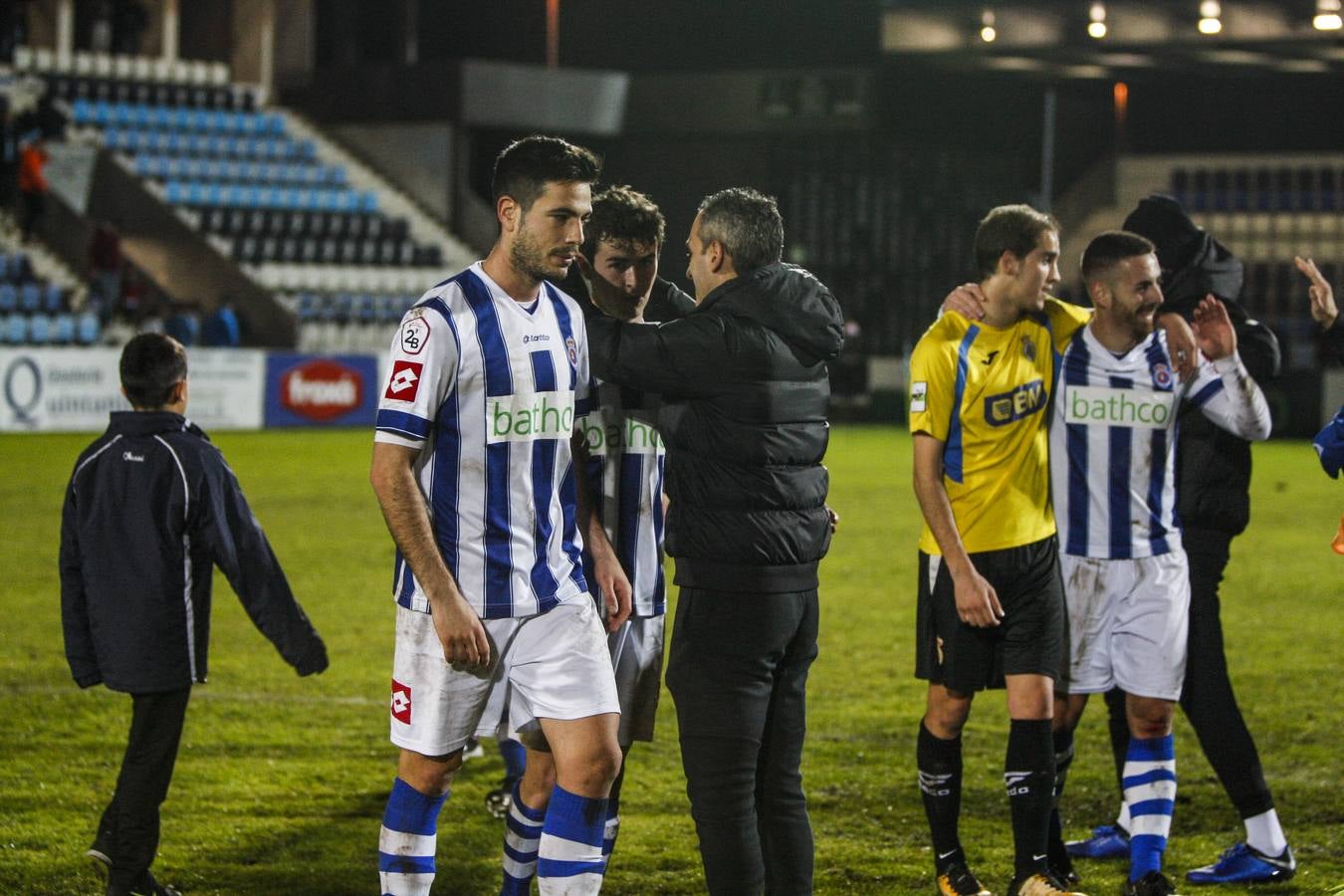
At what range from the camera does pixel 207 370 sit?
76.6 ft

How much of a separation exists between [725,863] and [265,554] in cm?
163

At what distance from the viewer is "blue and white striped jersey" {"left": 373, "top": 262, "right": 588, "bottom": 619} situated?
12.5ft

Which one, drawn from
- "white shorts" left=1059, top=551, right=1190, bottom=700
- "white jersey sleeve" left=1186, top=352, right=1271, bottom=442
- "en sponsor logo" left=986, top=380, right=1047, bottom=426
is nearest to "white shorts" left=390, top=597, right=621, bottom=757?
"en sponsor logo" left=986, top=380, right=1047, bottom=426

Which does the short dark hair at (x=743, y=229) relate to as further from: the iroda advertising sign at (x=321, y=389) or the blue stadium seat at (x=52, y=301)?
the blue stadium seat at (x=52, y=301)

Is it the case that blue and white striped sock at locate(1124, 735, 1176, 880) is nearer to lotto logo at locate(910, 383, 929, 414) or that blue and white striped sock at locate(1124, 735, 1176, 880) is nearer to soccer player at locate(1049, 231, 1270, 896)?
soccer player at locate(1049, 231, 1270, 896)

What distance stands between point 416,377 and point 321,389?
21.9 meters

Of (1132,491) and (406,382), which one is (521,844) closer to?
(406,382)

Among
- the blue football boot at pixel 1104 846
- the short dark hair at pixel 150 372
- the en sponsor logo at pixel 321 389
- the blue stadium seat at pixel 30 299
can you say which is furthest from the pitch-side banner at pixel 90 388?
the blue football boot at pixel 1104 846

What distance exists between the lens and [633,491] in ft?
15.0

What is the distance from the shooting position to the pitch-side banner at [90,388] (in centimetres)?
2214

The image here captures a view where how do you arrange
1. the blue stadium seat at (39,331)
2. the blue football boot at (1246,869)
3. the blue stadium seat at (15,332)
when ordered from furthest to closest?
the blue stadium seat at (39,331), the blue stadium seat at (15,332), the blue football boot at (1246,869)

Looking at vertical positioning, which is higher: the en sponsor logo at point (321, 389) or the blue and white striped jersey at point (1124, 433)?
the blue and white striped jersey at point (1124, 433)

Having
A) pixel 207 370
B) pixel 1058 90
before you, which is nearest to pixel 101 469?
pixel 207 370

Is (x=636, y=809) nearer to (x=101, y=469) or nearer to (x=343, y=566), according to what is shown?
(x=101, y=469)
